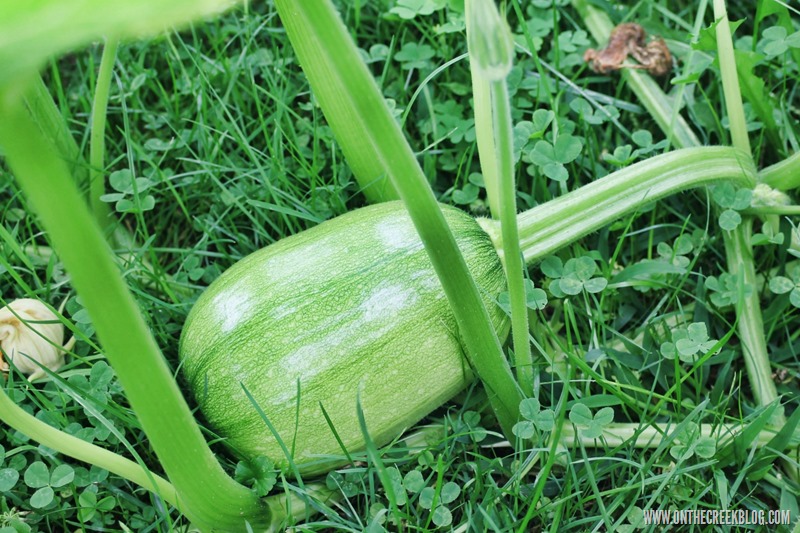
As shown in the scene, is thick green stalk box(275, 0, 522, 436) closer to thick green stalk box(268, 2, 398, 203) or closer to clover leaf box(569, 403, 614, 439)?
thick green stalk box(268, 2, 398, 203)

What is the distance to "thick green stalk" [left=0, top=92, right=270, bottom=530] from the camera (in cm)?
96

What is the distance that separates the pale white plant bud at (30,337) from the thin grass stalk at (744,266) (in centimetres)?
159

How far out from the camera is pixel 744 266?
6.74ft

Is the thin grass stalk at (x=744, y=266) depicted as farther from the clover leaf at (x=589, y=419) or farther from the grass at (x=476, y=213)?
the clover leaf at (x=589, y=419)

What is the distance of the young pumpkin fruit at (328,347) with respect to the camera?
5.65 feet

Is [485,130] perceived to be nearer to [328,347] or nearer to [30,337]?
[328,347]

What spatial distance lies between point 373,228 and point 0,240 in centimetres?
100

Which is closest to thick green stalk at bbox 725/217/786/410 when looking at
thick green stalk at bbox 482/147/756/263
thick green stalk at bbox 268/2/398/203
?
thick green stalk at bbox 482/147/756/263

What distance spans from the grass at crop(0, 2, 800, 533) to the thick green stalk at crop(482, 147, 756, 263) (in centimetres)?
9

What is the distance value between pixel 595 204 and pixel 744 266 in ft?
1.40

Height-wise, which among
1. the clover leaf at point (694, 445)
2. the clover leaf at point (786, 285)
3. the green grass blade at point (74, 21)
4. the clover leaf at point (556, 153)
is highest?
the green grass blade at point (74, 21)

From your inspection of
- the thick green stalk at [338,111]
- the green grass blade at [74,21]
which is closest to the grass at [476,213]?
the thick green stalk at [338,111]

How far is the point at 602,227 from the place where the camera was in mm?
2105

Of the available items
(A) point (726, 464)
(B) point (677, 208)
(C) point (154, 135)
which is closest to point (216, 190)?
(C) point (154, 135)
